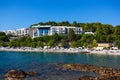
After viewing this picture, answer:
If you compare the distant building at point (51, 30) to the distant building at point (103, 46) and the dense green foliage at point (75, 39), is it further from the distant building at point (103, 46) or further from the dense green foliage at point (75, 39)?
the distant building at point (103, 46)

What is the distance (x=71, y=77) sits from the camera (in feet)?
106

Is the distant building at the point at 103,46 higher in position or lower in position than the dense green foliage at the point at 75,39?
lower

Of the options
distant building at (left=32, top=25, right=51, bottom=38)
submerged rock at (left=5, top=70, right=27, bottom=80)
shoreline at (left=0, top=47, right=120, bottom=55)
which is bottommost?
submerged rock at (left=5, top=70, right=27, bottom=80)

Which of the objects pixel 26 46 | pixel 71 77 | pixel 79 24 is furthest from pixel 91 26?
pixel 71 77

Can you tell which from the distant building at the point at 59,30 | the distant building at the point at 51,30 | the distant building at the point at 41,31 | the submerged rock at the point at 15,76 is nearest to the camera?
the submerged rock at the point at 15,76

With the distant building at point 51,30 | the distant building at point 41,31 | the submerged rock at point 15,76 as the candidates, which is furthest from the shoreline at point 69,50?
the submerged rock at point 15,76

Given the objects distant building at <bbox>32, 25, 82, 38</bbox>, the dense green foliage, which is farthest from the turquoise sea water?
distant building at <bbox>32, 25, 82, 38</bbox>

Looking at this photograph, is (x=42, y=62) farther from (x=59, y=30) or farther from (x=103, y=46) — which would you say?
(x=59, y=30)

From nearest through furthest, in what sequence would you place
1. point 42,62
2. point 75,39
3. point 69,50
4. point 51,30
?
point 42,62, point 69,50, point 75,39, point 51,30

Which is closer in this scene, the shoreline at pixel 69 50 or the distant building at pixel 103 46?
the shoreline at pixel 69 50

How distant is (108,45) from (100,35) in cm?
1329

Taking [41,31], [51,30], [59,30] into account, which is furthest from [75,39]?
[41,31]

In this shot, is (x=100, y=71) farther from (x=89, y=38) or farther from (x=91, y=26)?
(x=91, y=26)

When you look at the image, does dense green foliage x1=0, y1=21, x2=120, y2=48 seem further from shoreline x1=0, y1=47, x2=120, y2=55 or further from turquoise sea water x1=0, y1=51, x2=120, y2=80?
turquoise sea water x1=0, y1=51, x2=120, y2=80
